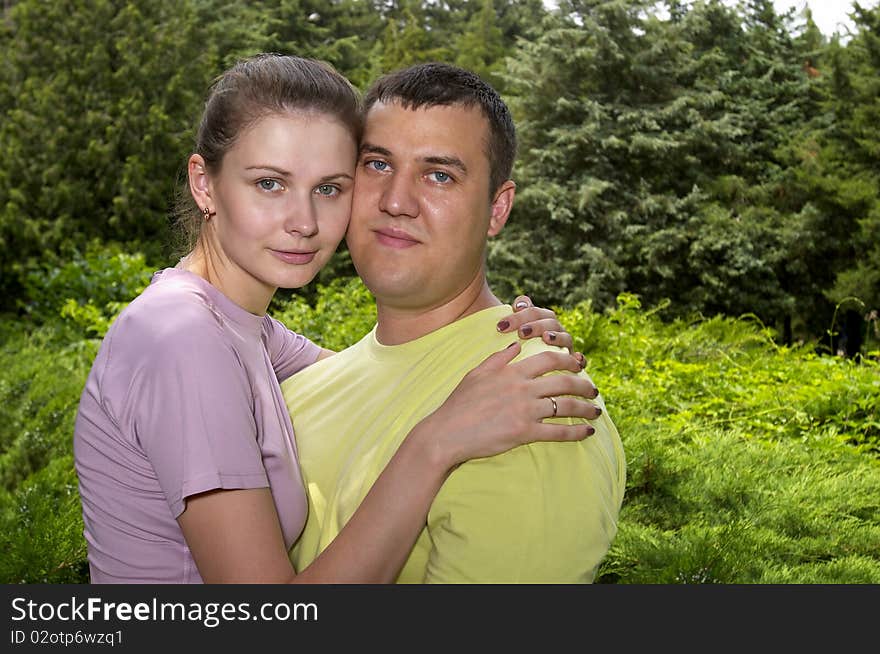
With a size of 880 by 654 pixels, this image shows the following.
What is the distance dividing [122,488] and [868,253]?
2133 centimetres

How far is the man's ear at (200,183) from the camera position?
2.12 m

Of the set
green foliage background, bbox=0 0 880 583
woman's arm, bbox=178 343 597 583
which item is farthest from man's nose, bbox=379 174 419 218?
green foliage background, bbox=0 0 880 583

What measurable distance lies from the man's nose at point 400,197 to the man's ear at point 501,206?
0.79ft

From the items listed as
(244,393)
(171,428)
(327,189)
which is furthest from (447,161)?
(171,428)

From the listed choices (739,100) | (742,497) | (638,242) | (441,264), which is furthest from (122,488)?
(739,100)

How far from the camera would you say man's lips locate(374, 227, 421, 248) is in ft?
7.00

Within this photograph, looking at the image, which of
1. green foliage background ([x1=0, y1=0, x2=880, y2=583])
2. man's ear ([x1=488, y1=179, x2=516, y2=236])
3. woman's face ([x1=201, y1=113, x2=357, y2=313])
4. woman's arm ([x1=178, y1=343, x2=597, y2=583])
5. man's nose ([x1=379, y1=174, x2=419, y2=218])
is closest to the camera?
woman's arm ([x1=178, y1=343, x2=597, y2=583])

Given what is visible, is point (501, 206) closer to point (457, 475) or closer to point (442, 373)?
point (442, 373)

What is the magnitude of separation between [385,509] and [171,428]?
1.31 feet

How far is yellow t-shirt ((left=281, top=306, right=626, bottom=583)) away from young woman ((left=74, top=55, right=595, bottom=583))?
6cm

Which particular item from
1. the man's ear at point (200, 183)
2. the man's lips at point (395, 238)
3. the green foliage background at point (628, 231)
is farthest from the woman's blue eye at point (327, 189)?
the green foliage background at point (628, 231)

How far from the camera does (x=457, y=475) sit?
178 centimetres

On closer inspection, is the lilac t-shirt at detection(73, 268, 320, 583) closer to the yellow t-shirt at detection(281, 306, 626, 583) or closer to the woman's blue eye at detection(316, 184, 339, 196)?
the yellow t-shirt at detection(281, 306, 626, 583)

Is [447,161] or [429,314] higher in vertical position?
[447,161]
